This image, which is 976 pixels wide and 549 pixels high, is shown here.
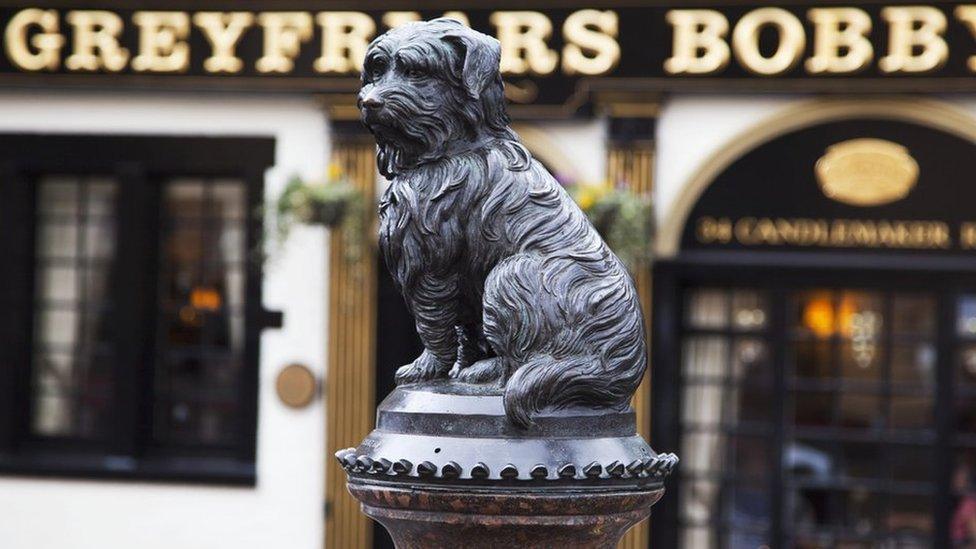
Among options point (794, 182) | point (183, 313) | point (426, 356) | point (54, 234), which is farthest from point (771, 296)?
point (426, 356)

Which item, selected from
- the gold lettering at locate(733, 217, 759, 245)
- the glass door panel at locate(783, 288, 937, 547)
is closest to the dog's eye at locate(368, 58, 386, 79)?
the gold lettering at locate(733, 217, 759, 245)

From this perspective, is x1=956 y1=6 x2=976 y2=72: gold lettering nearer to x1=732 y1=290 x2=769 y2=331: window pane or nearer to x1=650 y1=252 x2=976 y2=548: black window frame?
x1=650 y1=252 x2=976 y2=548: black window frame

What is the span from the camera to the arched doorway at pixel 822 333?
37.9 feet

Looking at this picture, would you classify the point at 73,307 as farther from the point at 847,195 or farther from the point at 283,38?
the point at 847,195

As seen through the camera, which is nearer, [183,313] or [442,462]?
[442,462]

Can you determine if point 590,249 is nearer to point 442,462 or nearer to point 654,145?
point 442,462

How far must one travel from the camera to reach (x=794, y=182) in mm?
11742

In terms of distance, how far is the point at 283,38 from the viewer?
1243cm

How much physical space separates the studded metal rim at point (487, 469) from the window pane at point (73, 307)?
9021 mm

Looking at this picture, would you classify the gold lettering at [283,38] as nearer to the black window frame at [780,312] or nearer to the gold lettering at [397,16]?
the gold lettering at [397,16]

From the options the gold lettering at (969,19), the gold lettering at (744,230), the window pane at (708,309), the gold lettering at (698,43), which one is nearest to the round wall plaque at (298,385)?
the window pane at (708,309)

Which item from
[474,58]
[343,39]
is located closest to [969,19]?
[343,39]

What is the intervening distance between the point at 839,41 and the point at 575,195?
1945 millimetres

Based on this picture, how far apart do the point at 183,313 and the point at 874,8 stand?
5.01 m
